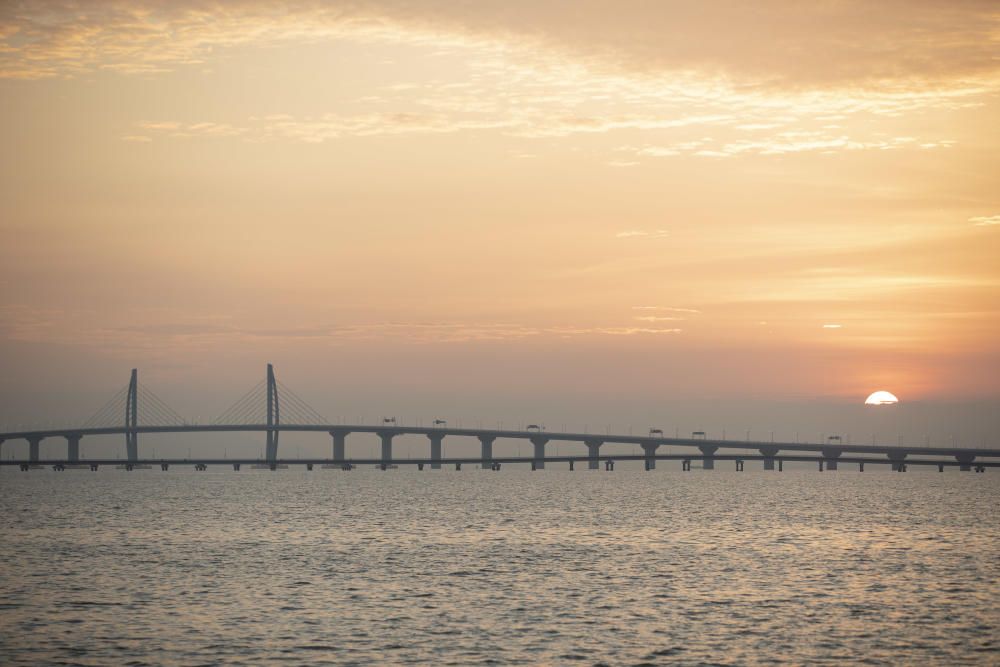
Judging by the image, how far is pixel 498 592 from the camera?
56.0 meters

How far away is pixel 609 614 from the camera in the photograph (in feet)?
160

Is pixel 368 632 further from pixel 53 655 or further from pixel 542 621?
pixel 53 655

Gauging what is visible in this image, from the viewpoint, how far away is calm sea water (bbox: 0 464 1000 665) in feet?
134

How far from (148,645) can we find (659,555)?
41.0 meters

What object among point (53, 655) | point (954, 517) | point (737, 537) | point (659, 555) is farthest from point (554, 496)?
point (53, 655)

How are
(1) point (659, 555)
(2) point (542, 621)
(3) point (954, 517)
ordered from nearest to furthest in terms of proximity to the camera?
1. (2) point (542, 621)
2. (1) point (659, 555)
3. (3) point (954, 517)

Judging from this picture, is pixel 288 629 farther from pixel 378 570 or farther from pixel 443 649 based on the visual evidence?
pixel 378 570

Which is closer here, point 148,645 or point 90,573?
point 148,645

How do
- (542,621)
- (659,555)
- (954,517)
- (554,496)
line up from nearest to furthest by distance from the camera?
(542,621) → (659,555) → (954,517) → (554,496)

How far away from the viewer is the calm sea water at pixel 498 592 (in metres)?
40.8

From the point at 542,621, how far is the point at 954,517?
9127cm

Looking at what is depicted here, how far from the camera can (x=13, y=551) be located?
78000mm

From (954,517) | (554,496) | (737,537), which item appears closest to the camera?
(737,537)

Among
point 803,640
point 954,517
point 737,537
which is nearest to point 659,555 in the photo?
point 737,537
